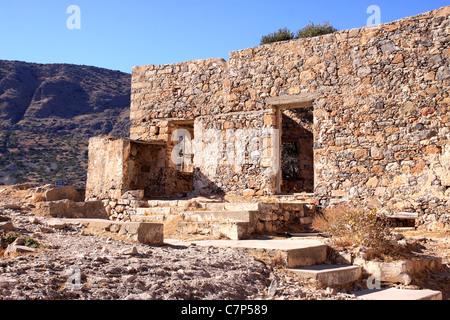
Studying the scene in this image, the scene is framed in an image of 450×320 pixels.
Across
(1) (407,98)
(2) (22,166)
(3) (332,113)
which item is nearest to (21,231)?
(3) (332,113)

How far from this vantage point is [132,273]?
402 cm

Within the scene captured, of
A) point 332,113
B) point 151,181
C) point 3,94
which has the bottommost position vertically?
point 151,181

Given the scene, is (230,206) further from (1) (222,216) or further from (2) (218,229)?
(2) (218,229)

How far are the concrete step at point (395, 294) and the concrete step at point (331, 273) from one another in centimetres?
23

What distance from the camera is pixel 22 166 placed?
1126 inches

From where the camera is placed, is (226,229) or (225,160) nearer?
(226,229)

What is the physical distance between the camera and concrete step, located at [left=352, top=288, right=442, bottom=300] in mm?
4719

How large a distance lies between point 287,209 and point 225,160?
281 centimetres

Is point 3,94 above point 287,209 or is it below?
above

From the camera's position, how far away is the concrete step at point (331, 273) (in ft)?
16.3

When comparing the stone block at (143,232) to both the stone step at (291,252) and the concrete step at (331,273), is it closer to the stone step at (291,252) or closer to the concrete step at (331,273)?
the stone step at (291,252)

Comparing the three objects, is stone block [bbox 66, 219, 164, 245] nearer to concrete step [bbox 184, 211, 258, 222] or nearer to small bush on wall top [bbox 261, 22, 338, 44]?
concrete step [bbox 184, 211, 258, 222]

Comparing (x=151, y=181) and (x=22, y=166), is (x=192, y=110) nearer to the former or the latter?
(x=151, y=181)
